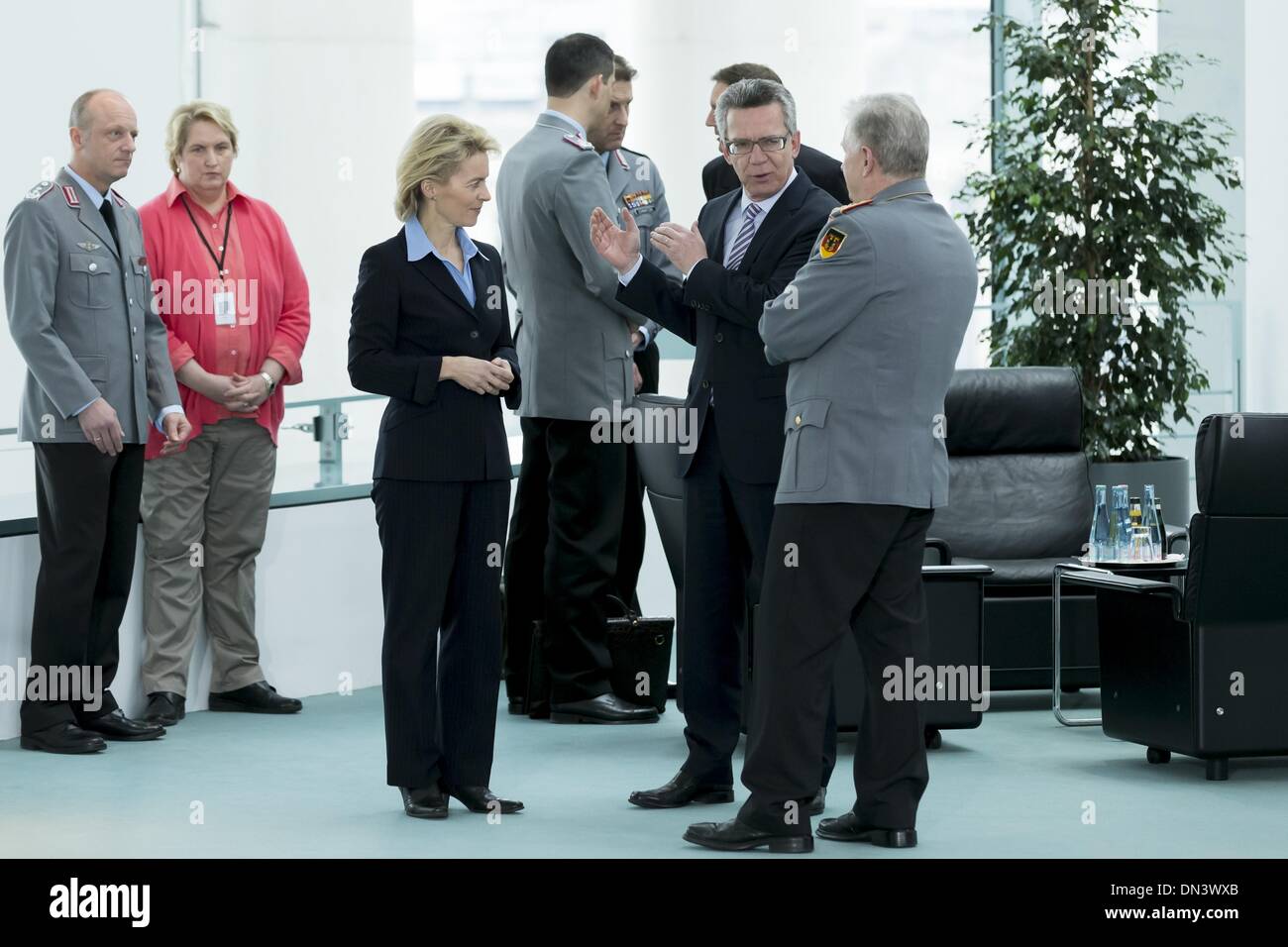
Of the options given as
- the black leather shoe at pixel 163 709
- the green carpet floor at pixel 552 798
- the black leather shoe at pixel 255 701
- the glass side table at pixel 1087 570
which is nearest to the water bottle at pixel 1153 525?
the glass side table at pixel 1087 570

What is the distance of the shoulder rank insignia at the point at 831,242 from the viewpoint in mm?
3646

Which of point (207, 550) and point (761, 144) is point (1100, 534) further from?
point (207, 550)

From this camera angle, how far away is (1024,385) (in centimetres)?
623

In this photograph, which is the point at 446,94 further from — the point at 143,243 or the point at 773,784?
the point at 773,784

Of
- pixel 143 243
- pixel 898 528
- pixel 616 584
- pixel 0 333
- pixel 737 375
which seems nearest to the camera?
pixel 898 528

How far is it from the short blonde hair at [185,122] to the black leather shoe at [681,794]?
2.39 metres

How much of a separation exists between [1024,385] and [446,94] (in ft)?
10.8

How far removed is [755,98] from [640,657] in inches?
80.3

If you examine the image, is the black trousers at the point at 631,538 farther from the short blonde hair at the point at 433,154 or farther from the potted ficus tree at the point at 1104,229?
the potted ficus tree at the point at 1104,229

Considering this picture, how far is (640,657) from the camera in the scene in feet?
18.2

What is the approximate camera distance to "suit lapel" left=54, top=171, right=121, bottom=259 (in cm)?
511

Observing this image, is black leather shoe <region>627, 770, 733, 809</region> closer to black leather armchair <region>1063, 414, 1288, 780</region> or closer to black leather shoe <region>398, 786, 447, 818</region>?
black leather shoe <region>398, 786, 447, 818</region>

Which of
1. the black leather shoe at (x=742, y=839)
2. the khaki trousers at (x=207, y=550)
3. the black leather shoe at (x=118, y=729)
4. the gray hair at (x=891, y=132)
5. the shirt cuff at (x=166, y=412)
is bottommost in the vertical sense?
the black leather shoe at (x=742, y=839)
